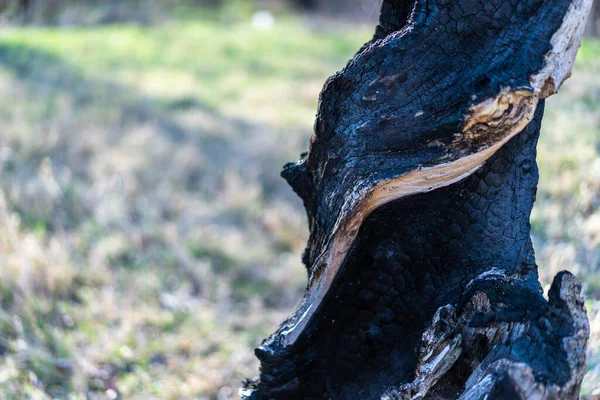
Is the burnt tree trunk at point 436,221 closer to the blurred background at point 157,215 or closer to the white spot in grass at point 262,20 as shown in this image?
the blurred background at point 157,215

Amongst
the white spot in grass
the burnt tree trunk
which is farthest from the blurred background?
the white spot in grass

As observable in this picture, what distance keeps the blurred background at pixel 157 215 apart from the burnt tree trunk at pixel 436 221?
567mm

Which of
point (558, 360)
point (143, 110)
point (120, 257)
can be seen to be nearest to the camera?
point (558, 360)

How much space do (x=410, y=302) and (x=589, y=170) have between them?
10.4 feet

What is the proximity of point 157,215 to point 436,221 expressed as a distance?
3.52 m

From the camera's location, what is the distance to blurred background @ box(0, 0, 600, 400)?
3.26 meters

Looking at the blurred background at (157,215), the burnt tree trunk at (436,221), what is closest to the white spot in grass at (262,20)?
the blurred background at (157,215)

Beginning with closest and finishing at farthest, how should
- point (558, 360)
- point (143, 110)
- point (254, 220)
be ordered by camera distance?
point (558, 360) → point (254, 220) → point (143, 110)

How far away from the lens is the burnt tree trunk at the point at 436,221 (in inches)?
55.4

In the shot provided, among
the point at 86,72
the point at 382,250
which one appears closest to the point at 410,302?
the point at 382,250

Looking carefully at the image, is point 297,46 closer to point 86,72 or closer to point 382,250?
point 86,72

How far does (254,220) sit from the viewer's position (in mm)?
5188

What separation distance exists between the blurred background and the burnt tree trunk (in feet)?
1.86

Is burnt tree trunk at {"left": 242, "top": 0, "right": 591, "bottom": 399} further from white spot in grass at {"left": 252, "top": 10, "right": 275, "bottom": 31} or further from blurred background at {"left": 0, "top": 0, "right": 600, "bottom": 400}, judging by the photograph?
white spot in grass at {"left": 252, "top": 10, "right": 275, "bottom": 31}
